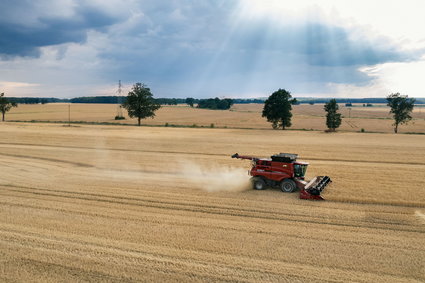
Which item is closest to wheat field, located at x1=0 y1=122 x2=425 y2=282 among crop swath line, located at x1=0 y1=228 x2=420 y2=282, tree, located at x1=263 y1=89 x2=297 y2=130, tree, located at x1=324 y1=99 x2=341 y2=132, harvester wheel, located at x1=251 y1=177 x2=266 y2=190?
crop swath line, located at x1=0 y1=228 x2=420 y2=282

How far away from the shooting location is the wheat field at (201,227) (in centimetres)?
998

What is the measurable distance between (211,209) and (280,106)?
51.5 m

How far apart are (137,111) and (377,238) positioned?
219 feet

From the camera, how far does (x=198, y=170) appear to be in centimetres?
2492

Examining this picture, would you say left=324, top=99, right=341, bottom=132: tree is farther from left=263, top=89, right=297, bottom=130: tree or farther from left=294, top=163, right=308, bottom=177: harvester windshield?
left=294, top=163, right=308, bottom=177: harvester windshield

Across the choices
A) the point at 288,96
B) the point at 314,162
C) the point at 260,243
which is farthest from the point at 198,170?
the point at 288,96

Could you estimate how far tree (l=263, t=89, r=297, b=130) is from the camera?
6384 centimetres

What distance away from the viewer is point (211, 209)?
49.6 ft

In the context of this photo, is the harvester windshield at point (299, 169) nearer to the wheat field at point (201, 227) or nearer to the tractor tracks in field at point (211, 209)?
the wheat field at point (201, 227)

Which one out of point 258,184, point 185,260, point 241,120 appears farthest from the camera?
point 241,120

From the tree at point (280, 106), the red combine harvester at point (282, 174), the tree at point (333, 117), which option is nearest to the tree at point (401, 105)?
the tree at point (333, 117)

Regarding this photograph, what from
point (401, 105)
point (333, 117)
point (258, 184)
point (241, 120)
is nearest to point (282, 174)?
point (258, 184)

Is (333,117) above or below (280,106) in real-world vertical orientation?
below

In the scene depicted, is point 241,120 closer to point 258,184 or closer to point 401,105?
point 401,105
